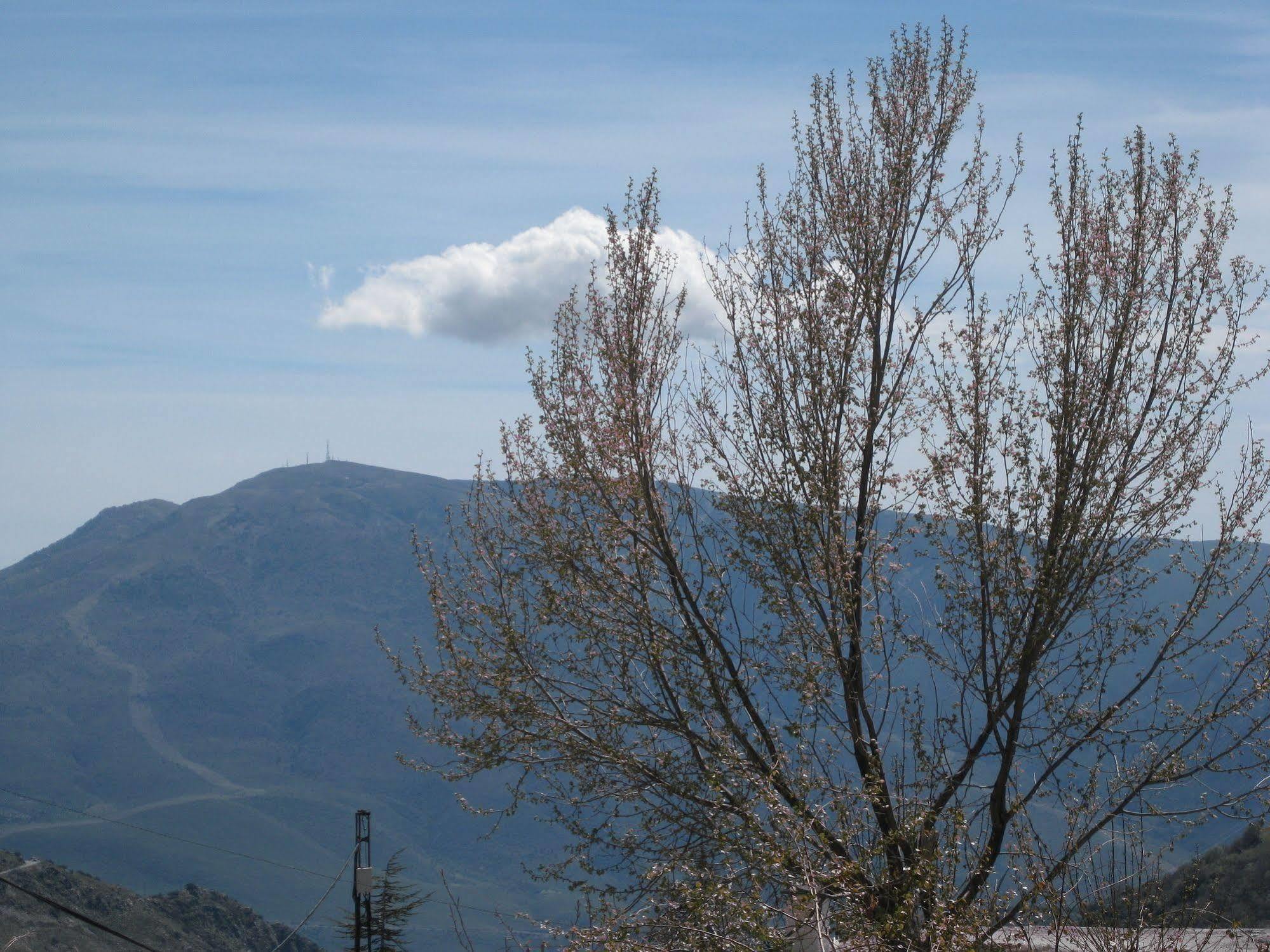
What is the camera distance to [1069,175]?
1200cm

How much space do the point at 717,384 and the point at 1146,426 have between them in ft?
13.4

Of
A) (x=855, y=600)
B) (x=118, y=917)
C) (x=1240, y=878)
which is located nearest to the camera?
(x=855, y=600)

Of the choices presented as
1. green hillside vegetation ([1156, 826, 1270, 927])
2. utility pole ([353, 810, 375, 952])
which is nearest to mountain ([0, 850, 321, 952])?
green hillside vegetation ([1156, 826, 1270, 927])

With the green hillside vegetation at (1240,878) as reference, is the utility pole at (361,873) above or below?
above

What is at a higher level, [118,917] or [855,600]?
[855,600]

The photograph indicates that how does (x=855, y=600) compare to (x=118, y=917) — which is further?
(x=118, y=917)

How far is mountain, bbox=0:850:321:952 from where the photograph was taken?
364ft

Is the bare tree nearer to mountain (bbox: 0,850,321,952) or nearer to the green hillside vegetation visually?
the green hillside vegetation

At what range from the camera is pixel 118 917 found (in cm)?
11638

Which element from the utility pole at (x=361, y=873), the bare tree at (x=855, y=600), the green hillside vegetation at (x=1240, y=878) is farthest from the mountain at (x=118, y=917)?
the bare tree at (x=855, y=600)

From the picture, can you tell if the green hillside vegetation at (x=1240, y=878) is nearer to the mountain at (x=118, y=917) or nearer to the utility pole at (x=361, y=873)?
the utility pole at (x=361, y=873)

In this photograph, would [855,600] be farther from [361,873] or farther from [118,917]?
[118,917]

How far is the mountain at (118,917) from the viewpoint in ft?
364

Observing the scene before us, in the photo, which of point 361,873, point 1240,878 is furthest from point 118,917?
point 361,873
